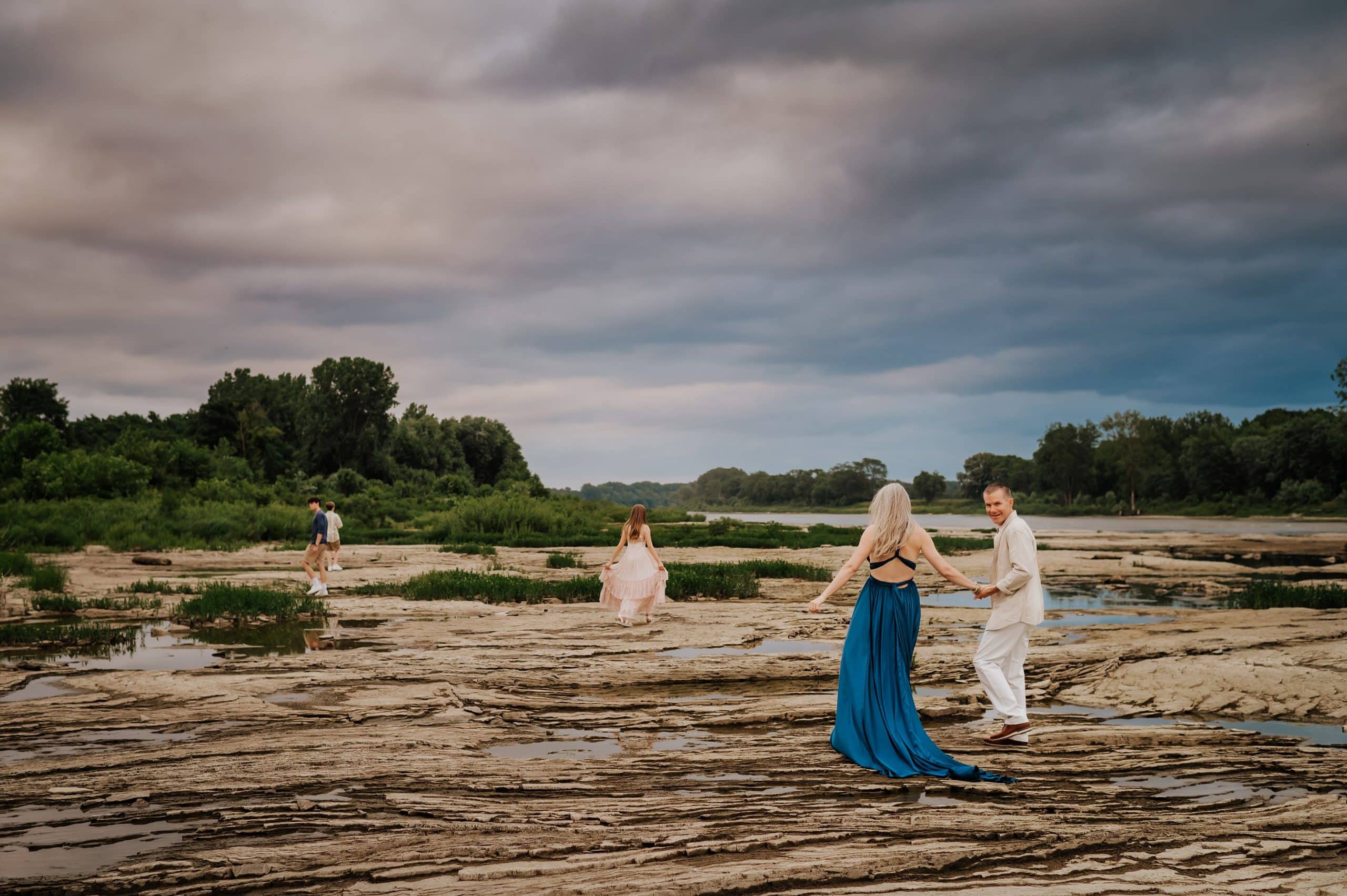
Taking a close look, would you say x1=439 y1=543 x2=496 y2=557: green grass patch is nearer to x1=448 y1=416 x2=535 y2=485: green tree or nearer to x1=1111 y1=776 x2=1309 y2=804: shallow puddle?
x1=1111 y1=776 x2=1309 y2=804: shallow puddle

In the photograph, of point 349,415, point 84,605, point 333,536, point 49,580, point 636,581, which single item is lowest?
point 84,605

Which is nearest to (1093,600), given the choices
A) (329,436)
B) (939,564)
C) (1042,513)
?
(939,564)

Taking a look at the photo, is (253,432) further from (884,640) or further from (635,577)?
(884,640)

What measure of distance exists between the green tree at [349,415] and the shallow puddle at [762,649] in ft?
270

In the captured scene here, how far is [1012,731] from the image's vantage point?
8234 millimetres

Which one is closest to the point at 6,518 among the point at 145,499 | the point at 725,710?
the point at 145,499

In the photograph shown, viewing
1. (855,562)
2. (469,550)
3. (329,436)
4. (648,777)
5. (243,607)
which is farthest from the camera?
(329,436)

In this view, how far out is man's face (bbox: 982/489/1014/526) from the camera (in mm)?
8367

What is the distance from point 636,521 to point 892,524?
8.76 meters

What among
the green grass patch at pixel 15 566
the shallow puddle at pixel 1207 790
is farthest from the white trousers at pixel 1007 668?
the green grass patch at pixel 15 566

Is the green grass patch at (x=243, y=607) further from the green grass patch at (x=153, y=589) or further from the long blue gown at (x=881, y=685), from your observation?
the long blue gown at (x=881, y=685)

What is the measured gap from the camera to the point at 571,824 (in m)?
5.77

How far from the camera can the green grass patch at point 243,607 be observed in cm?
1653

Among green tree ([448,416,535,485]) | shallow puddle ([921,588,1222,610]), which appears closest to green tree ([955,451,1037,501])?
green tree ([448,416,535,485])
